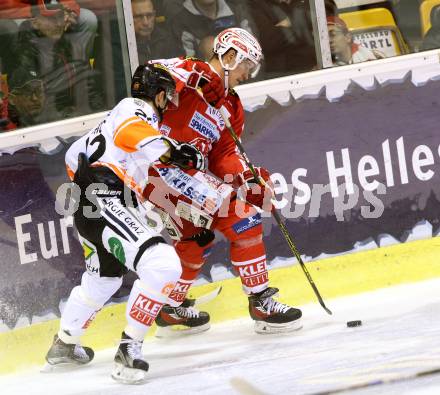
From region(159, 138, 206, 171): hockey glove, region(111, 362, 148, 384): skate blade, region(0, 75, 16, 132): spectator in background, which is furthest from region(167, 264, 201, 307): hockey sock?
region(0, 75, 16, 132): spectator in background

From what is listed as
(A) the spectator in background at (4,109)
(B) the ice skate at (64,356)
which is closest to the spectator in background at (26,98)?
(A) the spectator in background at (4,109)

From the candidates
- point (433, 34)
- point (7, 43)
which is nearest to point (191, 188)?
point (7, 43)

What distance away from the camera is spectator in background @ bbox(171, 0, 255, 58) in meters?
5.54

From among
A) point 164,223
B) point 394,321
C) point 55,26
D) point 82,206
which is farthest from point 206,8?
point 394,321

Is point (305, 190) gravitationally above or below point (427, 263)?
above

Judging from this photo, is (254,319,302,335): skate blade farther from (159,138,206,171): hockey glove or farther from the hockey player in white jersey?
(159,138,206,171): hockey glove

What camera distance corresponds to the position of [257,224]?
5.12m

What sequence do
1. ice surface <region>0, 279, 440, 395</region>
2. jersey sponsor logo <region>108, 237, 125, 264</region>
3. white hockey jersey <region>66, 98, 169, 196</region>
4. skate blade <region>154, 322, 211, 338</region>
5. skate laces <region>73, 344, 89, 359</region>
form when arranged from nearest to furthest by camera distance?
ice surface <region>0, 279, 440, 395</region> < white hockey jersey <region>66, 98, 169, 196</region> < jersey sponsor logo <region>108, 237, 125, 264</region> < skate laces <region>73, 344, 89, 359</region> < skate blade <region>154, 322, 211, 338</region>

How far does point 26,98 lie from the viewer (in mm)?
5340

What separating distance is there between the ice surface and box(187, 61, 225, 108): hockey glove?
1.20 m

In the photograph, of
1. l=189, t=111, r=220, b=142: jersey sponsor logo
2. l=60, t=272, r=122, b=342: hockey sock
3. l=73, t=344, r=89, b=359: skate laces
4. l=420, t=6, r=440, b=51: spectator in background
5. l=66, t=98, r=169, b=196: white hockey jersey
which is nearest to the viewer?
l=66, t=98, r=169, b=196: white hockey jersey

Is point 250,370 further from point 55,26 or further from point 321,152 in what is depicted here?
point 55,26

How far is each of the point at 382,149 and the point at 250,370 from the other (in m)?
1.97

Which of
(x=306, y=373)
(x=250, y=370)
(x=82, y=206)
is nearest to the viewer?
(x=306, y=373)
